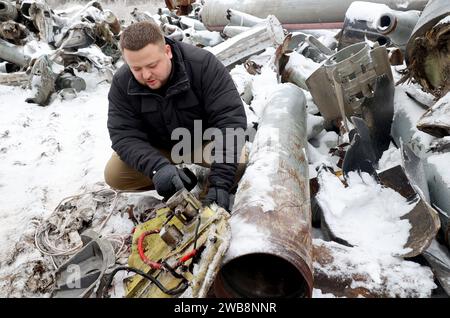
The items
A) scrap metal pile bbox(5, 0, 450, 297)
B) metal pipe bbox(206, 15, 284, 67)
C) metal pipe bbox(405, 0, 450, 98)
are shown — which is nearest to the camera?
scrap metal pile bbox(5, 0, 450, 297)

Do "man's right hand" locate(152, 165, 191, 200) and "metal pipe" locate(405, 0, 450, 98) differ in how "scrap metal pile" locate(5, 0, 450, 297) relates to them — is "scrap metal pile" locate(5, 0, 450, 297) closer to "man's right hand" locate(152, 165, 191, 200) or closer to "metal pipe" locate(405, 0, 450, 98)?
"metal pipe" locate(405, 0, 450, 98)

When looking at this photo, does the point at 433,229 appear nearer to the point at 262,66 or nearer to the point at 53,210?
the point at 53,210

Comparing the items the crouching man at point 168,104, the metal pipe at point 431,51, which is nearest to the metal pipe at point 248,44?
the metal pipe at point 431,51

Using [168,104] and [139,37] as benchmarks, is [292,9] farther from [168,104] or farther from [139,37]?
[139,37]

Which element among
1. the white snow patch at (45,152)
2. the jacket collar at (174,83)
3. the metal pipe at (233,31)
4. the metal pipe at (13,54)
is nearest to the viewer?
the jacket collar at (174,83)

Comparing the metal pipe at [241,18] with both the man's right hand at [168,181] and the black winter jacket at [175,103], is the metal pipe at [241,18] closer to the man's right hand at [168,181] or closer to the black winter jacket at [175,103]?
the black winter jacket at [175,103]

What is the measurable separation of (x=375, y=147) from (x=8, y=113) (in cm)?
474

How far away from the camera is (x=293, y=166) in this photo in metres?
2.23

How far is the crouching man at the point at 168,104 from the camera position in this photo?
2.31m

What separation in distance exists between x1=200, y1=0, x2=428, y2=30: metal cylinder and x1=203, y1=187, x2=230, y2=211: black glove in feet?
14.5

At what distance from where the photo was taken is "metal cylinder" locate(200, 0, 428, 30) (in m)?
5.79

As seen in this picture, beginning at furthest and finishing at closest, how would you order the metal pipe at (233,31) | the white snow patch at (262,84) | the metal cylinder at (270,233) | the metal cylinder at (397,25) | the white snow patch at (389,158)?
the metal pipe at (233,31) < the metal cylinder at (397,25) < the white snow patch at (262,84) < the white snow patch at (389,158) < the metal cylinder at (270,233)

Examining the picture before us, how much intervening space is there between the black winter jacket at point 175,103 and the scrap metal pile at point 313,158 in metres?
0.33

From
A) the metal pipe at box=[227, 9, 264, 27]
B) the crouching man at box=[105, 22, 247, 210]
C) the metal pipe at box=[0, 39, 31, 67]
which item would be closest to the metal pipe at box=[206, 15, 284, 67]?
the metal pipe at box=[227, 9, 264, 27]
